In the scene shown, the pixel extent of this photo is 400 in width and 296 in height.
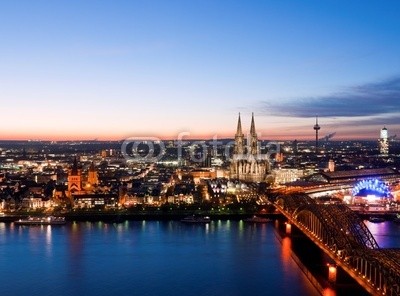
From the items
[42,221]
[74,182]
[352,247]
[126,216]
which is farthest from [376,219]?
[74,182]

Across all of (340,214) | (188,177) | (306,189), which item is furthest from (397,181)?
(340,214)

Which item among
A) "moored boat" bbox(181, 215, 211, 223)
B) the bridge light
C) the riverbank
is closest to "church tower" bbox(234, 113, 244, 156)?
the riverbank

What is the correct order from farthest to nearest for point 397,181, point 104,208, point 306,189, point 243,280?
point 397,181 → point 306,189 → point 104,208 → point 243,280

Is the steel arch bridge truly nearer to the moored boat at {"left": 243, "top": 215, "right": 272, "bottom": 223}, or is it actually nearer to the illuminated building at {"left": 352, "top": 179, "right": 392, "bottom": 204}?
the moored boat at {"left": 243, "top": 215, "right": 272, "bottom": 223}

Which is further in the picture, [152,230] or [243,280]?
[152,230]

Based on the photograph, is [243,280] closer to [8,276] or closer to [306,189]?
[8,276]

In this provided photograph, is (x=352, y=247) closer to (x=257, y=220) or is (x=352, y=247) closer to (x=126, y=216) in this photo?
(x=257, y=220)
